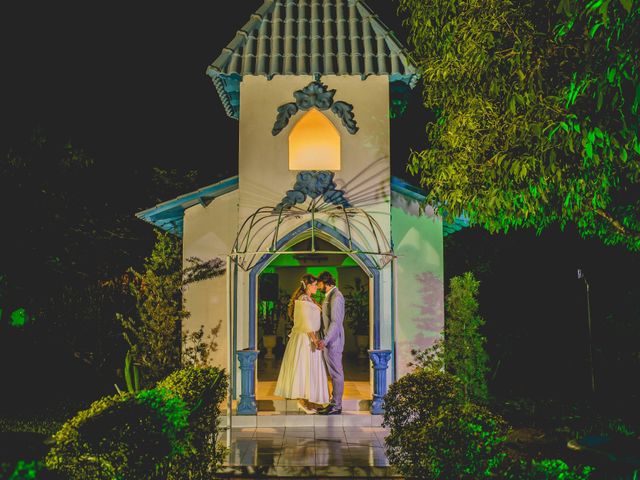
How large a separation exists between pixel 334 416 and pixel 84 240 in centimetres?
975

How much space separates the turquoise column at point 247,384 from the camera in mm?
10664

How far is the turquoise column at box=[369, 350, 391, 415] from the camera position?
35.2 ft

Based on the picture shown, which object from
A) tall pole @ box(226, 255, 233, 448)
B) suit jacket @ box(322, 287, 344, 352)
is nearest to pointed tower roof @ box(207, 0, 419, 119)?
tall pole @ box(226, 255, 233, 448)

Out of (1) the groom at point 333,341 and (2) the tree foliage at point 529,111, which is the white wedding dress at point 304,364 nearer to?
(1) the groom at point 333,341

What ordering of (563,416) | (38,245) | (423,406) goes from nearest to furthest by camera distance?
1. (423,406)
2. (563,416)
3. (38,245)

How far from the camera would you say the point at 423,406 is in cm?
657

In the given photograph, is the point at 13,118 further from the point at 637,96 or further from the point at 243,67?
the point at 637,96

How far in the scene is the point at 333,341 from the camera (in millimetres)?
10898

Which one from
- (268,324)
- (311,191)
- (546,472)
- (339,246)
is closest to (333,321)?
(339,246)

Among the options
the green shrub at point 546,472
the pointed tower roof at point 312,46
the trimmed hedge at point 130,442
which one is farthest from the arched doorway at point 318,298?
the green shrub at point 546,472

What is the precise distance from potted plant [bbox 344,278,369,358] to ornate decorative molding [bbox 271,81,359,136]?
27.0 feet

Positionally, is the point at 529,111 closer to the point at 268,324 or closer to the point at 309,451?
the point at 309,451

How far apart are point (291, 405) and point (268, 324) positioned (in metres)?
8.11

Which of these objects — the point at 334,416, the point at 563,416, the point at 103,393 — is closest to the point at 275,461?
the point at 334,416
